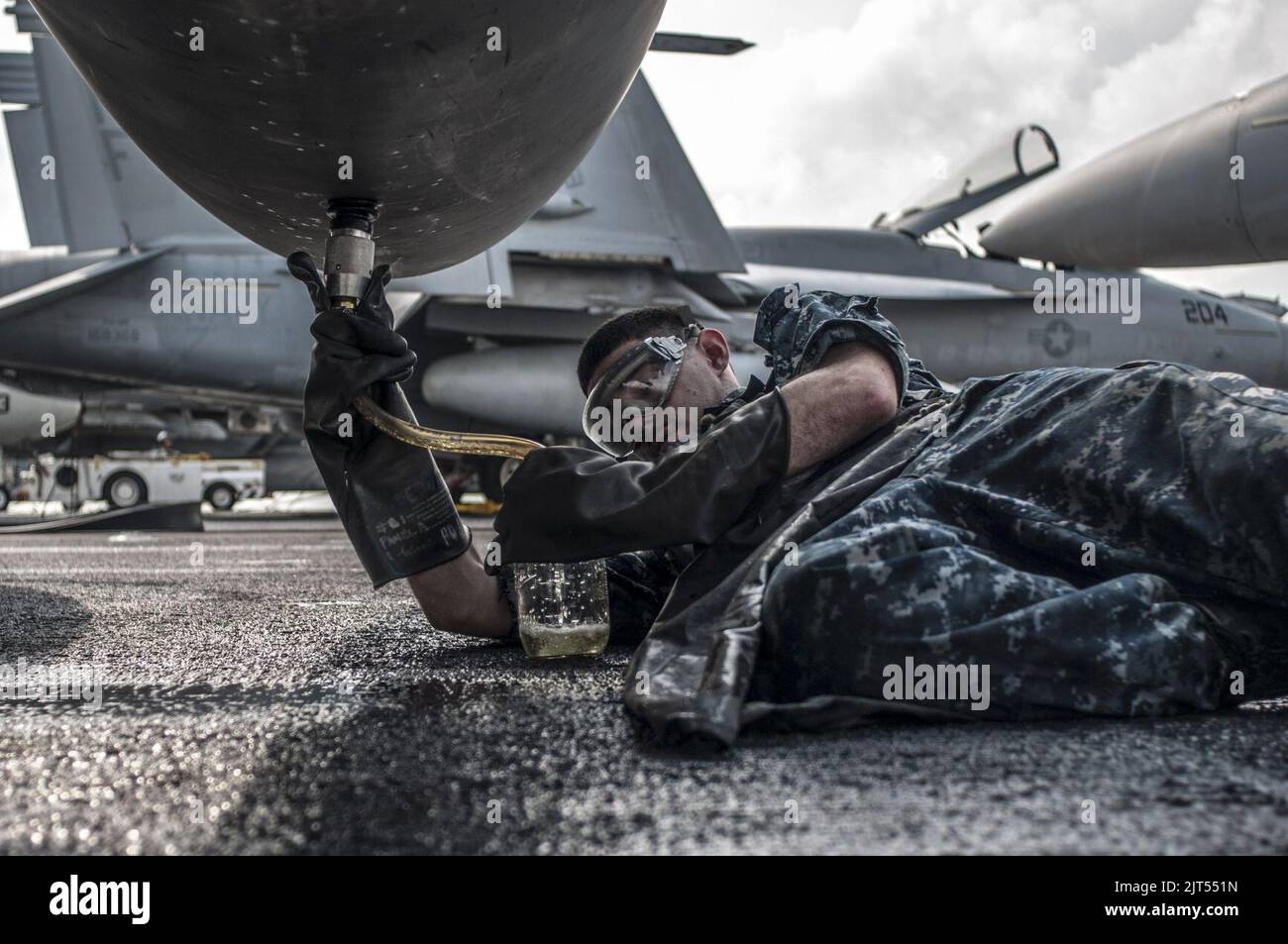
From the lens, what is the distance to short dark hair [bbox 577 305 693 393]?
1933mm

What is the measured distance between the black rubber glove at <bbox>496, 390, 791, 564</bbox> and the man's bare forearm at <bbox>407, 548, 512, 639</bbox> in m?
0.38

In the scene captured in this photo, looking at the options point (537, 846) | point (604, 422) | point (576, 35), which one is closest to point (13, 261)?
point (604, 422)

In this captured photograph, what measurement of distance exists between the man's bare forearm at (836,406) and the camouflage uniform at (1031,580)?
0.07 m

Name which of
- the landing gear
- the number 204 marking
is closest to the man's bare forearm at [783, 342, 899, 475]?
the number 204 marking

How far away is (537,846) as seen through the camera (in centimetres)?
76

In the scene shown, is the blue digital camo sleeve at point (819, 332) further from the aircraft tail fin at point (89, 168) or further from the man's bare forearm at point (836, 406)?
the aircraft tail fin at point (89, 168)

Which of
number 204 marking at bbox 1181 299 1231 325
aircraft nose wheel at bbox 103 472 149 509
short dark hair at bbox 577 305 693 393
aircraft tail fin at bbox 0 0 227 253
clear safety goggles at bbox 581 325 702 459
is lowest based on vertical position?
clear safety goggles at bbox 581 325 702 459

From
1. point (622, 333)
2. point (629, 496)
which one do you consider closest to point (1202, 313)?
point (622, 333)

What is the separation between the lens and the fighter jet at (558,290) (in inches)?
273

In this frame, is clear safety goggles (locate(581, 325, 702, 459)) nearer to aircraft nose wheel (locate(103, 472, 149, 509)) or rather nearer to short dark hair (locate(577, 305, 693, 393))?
short dark hair (locate(577, 305, 693, 393))

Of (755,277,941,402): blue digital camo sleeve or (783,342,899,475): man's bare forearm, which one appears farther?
(755,277,941,402): blue digital camo sleeve

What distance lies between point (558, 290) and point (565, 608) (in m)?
5.88

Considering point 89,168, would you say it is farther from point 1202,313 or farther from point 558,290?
point 1202,313
